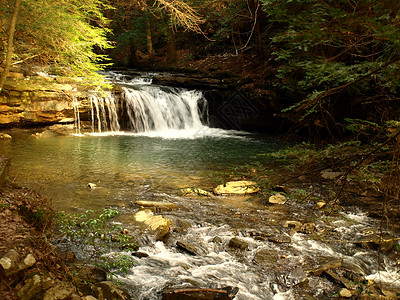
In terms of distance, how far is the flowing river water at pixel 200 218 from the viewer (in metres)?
3.62

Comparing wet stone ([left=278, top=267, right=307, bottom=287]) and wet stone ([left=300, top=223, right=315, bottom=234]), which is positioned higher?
wet stone ([left=300, top=223, right=315, bottom=234])

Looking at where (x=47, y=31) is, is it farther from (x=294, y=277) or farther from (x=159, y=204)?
(x=294, y=277)

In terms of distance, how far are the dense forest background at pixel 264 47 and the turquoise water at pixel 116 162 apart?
8.56 feet

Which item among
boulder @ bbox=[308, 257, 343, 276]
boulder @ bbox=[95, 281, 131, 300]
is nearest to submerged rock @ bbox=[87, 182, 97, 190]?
boulder @ bbox=[95, 281, 131, 300]

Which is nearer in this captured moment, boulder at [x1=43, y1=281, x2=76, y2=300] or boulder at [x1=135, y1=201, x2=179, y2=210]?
boulder at [x1=43, y1=281, x2=76, y2=300]

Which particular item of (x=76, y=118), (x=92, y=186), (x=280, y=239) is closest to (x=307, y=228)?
(x=280, y=239)

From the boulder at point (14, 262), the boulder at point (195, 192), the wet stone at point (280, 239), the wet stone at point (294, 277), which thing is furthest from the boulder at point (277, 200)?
the boulder at point (14, 262)

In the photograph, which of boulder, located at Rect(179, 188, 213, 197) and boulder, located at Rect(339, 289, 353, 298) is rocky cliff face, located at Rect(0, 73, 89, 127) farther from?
boulder, located at Rect(339, 289, 353, 298)

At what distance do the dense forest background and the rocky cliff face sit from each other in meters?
0.93

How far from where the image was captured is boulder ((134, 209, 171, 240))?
178 inches

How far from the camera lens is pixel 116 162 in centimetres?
901

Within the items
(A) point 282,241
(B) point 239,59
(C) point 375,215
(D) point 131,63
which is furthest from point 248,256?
(D) point 131,63

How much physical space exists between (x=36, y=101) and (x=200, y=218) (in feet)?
33.4

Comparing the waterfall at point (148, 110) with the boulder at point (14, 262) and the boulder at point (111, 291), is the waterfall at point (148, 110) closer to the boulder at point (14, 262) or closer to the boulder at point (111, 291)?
the boulder at point (111, 291)
